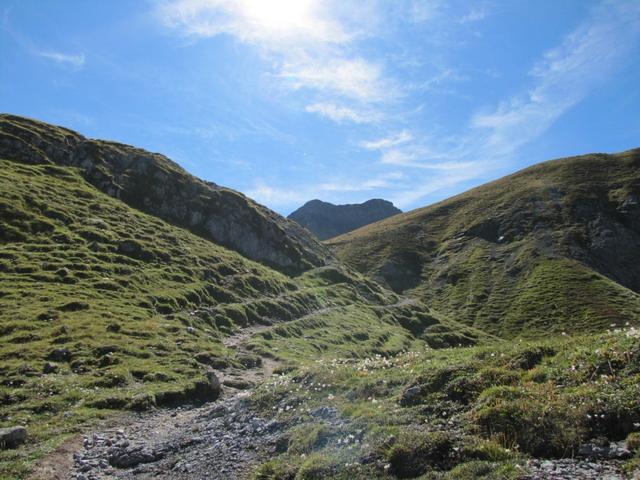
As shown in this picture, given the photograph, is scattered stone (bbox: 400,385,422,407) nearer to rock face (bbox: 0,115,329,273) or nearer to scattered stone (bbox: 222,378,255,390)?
scattered stone (bbox: 222,378,255,390)

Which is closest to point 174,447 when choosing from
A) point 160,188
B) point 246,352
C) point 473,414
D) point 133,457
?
point 133,457

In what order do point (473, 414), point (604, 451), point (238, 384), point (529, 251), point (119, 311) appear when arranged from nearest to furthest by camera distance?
1. point (604, 451)
2. point (473, 414)
3. point (238, 384)
4. point (119, 311)
5. point (529, 251)

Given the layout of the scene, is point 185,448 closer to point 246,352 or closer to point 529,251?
point 246,352

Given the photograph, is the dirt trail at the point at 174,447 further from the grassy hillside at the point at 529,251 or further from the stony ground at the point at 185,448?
the grassy hillside at the point at 529,251

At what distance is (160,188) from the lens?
266 feet

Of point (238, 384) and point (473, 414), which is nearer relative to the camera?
point (473, 414)

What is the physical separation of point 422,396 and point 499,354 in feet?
11.6

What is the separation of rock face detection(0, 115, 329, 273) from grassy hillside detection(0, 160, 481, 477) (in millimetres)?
4757

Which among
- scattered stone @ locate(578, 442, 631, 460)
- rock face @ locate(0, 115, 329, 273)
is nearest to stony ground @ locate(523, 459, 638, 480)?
scattered stone @ locate(578, 442, 631, 460)

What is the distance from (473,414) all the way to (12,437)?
55.8 ft

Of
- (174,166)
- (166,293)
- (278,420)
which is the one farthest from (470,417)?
(174,166)

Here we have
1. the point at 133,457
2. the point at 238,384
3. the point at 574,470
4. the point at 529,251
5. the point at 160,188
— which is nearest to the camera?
the point at 574,470

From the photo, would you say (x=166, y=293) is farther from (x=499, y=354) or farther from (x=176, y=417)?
(x=499, y=354)

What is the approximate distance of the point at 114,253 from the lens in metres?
50.7
